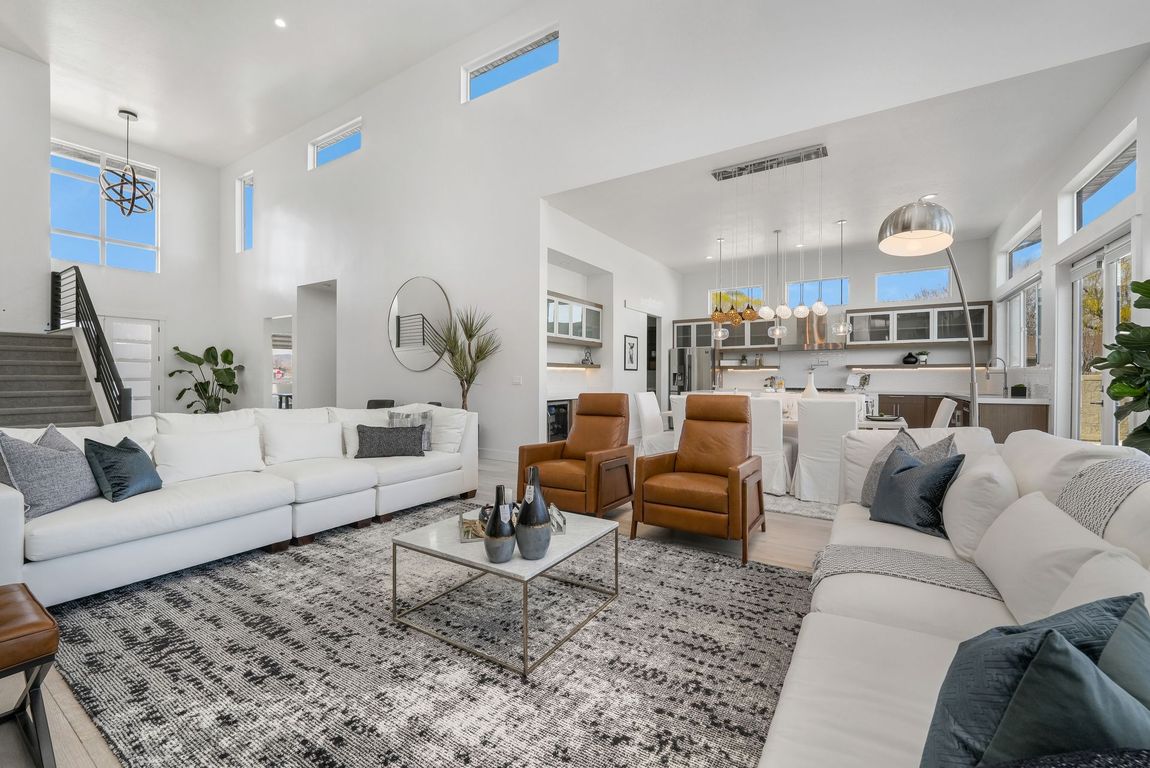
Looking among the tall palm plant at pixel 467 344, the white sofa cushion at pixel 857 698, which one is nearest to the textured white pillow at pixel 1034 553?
the white sofa cushion at pixel 857 698

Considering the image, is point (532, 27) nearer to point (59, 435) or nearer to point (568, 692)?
point (59, 435)

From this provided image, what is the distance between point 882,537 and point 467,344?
518 cm

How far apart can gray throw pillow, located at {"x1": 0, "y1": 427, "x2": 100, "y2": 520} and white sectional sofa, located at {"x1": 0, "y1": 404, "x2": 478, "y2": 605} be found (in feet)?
0.22

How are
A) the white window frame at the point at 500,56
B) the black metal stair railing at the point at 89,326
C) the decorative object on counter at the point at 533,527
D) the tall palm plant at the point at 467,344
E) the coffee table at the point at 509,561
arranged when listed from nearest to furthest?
the coffee table at the point at 509,561 → the decorative object on counter at the point at 533,527 → the black metal stair railing at the point at 89,326 → the white window frame at the point at 500,56 → the tall palm plant at the point at 467,344

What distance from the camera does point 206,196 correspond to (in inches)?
395

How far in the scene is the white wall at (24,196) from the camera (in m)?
6.78

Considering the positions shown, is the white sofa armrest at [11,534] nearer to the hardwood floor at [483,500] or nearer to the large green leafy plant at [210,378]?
the hardwood floor at [483,500]

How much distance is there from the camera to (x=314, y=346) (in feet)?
29.2

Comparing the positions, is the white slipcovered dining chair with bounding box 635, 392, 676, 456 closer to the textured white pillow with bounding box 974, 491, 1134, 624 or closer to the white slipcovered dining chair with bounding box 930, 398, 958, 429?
the white slipcovered dining chair with bounding box 930, 398, 958, 429

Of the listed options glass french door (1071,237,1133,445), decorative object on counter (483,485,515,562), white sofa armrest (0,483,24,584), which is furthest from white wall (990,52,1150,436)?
white sofa armrest (0,483,24,584)

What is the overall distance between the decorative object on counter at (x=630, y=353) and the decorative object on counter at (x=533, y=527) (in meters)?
6.35

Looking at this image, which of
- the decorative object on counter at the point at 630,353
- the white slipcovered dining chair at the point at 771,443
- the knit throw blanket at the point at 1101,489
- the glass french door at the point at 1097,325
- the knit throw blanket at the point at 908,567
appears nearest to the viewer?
the knit throw blanket at the point at 1101,489

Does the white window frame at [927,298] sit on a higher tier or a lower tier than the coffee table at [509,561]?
higher

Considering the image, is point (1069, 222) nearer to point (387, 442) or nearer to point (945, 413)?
point (945, 413)
